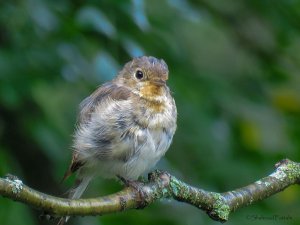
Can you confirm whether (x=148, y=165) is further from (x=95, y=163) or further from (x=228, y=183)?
(x=228, y=183)

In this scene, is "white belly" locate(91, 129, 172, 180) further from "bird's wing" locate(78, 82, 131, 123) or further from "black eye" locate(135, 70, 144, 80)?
"black eye" locate(135, 70, 144, 80)

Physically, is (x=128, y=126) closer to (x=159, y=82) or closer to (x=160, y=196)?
(x=159, y=82)

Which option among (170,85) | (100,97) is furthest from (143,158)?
(170,85)


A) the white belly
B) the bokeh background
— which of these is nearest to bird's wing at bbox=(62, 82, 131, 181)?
the white belly

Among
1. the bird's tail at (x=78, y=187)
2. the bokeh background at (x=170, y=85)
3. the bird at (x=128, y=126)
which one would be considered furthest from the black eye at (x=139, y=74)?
the bird's tail at (x=78, y=187)

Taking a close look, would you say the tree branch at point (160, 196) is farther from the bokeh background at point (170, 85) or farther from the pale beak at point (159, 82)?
the bokeh background at point (170, 85)
